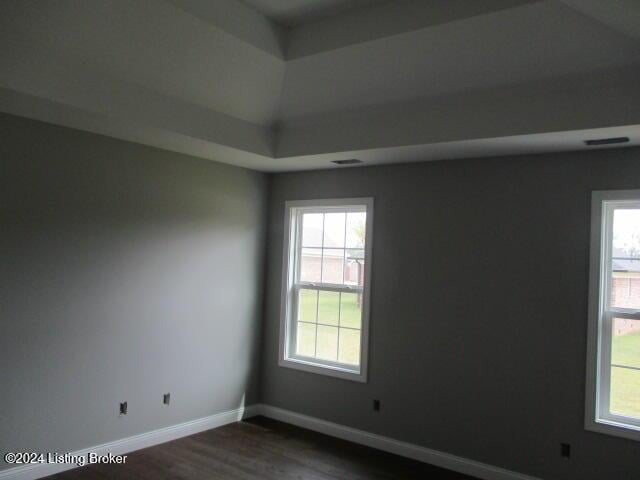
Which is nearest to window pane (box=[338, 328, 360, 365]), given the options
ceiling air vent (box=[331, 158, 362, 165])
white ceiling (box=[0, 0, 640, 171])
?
ceiling air vent (box=[331, 158, 362, 165])

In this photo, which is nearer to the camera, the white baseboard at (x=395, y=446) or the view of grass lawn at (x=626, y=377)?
the view of grass lawn at (x=626, y=377)

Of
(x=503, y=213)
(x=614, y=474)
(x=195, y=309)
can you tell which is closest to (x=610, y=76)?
(x=503, y=213)

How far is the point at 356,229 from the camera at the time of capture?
4.95 meters

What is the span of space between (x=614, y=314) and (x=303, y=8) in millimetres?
2974

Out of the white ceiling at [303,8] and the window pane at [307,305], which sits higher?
the white ceiling at [303,8]

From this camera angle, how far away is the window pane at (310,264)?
5.22m

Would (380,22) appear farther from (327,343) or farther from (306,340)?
(306,340)

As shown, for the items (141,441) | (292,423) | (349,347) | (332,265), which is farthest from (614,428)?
(141,441)

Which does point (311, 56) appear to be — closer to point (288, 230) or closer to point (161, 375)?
point (288, 230)

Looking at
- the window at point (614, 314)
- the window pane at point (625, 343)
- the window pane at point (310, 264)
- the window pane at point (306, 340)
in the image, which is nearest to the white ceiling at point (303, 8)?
the window at point (614, 314)

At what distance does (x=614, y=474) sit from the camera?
3.49m

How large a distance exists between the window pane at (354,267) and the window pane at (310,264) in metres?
0.34

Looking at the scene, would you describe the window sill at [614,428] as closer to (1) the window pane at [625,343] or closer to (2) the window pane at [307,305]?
(1) the window pane at [625,343]

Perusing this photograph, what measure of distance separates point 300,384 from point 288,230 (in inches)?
59.5
